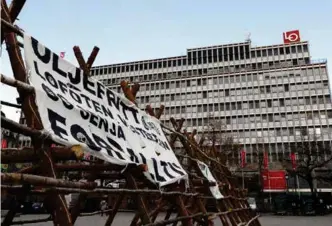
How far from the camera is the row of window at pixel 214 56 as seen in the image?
6806 cm

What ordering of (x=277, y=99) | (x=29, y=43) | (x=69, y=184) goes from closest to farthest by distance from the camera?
(x=69, y=184)
(x=29, y=43)
(x=277, y=99)

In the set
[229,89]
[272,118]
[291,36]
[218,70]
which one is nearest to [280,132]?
[272,118]

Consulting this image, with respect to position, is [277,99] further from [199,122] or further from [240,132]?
[199,122]

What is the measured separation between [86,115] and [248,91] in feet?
217

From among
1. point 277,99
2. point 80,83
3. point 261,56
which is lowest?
point 80,83

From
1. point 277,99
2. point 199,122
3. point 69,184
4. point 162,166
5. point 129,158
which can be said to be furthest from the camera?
point 199,122

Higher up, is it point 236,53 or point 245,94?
point 236,53

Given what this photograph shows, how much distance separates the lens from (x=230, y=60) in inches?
2781

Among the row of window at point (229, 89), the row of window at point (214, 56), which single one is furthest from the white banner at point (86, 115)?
the row of window at point (214, 56)

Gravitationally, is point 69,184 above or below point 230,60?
below

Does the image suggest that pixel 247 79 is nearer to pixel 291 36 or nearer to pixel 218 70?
pixel 218 70

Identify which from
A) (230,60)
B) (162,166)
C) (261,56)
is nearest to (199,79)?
(230,60)

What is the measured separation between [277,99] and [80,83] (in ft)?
215

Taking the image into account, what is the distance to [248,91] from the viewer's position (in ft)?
218
